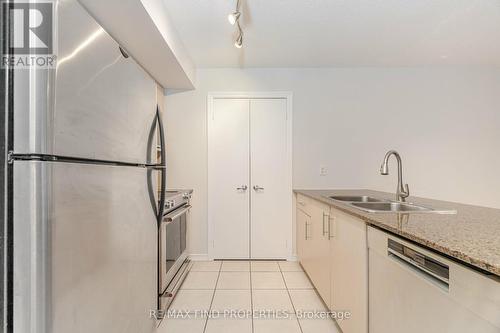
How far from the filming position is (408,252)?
1031mm

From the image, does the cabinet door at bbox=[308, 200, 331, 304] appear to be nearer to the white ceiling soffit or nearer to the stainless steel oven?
the stainless steel oven

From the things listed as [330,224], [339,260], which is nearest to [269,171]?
→ [330,224]

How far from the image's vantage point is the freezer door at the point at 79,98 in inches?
27.9

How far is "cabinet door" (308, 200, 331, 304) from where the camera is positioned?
2021mm

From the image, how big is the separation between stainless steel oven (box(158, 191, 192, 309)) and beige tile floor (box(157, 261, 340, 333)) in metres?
0.14

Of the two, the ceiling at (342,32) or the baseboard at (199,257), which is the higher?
the ceiling at (342,32)

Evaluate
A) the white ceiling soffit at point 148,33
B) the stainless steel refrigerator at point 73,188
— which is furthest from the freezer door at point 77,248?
the white ceiling soffit at point 148,33

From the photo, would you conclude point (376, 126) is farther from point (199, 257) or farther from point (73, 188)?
point (73, 188)

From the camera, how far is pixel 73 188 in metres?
0.82

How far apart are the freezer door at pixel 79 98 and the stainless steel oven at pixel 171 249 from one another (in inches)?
41.7

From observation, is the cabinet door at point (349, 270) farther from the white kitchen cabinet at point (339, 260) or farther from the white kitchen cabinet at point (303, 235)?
the white kitchen cabinet at point (303, 235)

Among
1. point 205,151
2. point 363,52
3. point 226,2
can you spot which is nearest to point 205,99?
point 205,151

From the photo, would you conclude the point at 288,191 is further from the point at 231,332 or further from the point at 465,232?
the point at 465,232
